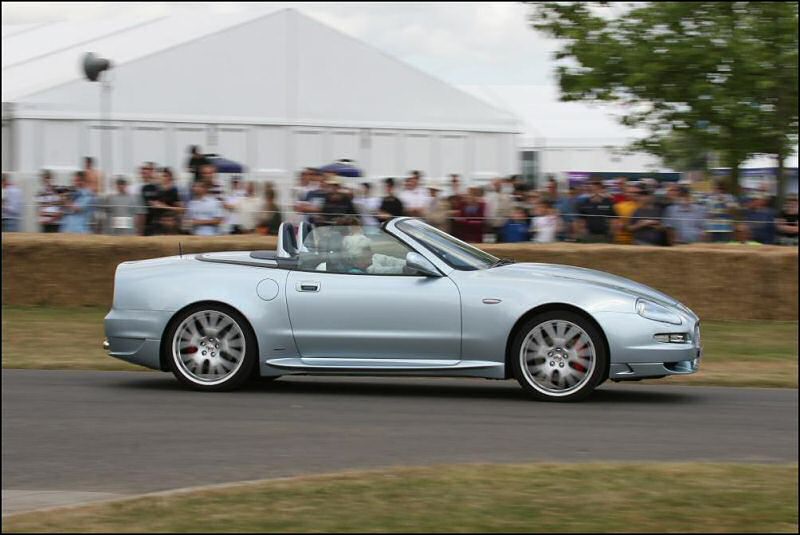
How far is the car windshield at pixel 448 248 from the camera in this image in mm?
4504

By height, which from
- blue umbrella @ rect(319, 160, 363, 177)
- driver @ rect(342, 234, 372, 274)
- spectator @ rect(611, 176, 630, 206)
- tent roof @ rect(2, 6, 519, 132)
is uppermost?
tent roof @ rect(2, 6, 519, 132)

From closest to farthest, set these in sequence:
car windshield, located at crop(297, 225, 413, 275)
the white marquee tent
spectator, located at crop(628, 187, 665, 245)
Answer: car windshield, located at crop(297, 225, 413, 275) < spectator, located at crop(628, 187, 665, 245) < the white marquee tent

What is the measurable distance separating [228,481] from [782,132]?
11.8 meters

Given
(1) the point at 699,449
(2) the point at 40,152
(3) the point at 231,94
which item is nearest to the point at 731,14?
(3) the point at 231,94

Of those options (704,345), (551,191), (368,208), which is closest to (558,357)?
(704,345)

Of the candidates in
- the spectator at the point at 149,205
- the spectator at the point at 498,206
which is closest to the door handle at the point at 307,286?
the spectator at the point at 149,205

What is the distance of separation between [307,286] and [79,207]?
232cm

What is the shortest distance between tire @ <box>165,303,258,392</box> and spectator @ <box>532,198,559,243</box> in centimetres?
297

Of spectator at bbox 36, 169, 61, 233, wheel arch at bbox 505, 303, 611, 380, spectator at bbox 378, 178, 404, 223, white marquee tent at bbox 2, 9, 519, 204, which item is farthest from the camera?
white marquee tent at bbox 2, 9, 519, 204

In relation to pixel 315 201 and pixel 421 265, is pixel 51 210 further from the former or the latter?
pixel 315 201

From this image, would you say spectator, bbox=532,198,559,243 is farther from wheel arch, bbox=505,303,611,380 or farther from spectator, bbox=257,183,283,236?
wheel arch, bbox=505,303,611,380

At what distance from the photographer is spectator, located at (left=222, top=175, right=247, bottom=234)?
12.9 ft

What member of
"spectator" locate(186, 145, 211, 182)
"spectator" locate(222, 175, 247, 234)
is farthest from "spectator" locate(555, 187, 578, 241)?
"spectator" locate(186, 145, 211, 182)

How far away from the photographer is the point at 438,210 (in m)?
4.57
